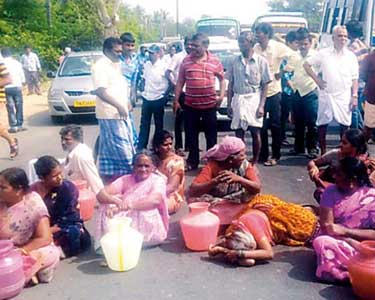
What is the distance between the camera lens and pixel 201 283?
4.18m

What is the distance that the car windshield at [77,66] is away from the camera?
13375 millimetres

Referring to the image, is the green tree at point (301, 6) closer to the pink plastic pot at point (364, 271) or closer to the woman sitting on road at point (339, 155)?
the woman sitting on road at point (339, 155)

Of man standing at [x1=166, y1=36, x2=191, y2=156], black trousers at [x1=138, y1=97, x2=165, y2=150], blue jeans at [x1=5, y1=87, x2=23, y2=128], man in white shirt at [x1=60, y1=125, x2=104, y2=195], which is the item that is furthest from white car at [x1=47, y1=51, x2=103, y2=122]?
man in white shirt at [x1=60, y1=125, x2=104, y2=195]

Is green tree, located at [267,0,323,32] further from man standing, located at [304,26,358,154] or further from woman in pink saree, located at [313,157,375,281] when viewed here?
woman in pink saree, located at [313,157,375,281]

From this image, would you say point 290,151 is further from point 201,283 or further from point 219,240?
point 201,283

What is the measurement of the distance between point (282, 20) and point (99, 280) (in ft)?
61.6

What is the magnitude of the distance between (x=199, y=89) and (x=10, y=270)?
3.91 m

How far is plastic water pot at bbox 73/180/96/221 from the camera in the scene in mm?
5621

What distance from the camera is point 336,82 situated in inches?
292

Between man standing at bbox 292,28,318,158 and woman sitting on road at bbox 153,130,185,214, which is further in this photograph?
man standing at bbox 292,28,318,158

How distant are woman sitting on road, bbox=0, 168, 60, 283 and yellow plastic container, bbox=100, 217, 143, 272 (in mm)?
429

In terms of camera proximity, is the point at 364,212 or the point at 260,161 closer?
the point at 364,212

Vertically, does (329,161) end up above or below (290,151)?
above

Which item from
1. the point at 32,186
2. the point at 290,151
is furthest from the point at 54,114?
the point at 32,186
